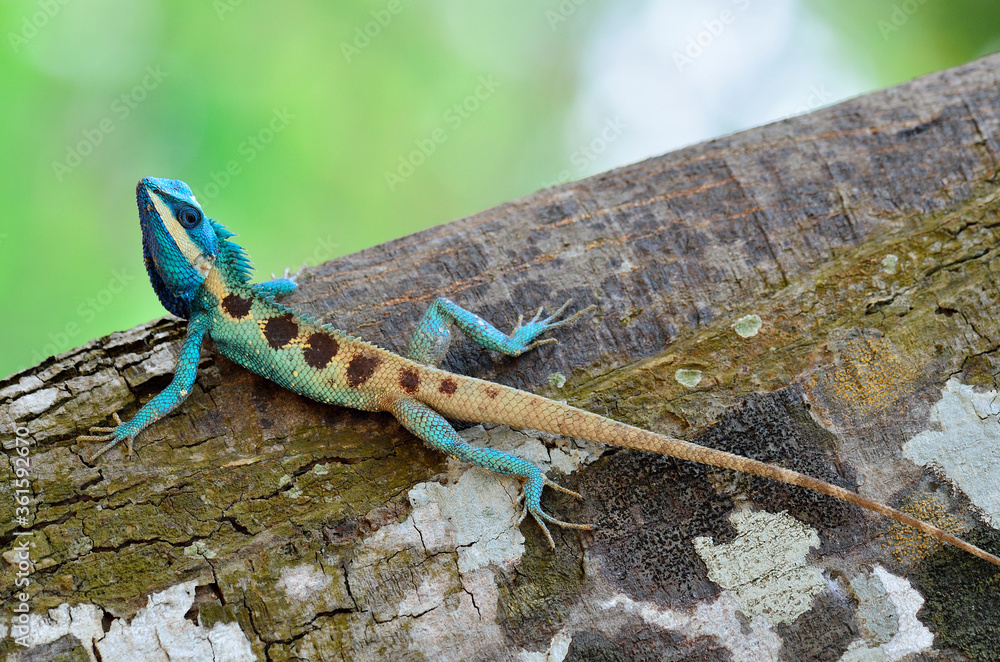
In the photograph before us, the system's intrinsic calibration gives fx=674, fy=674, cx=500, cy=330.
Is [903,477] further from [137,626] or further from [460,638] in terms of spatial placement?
[137,626]

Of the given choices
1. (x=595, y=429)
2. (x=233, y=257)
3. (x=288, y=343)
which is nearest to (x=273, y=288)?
(x=233, y=257)

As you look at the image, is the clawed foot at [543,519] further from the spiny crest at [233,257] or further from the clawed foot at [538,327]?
the spiny crest at [233,257]

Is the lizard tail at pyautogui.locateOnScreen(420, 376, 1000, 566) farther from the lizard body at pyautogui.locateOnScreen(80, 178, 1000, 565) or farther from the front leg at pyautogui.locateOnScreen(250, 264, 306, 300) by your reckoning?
the front leg at pyautogui.locateOnScreen(250, 264, 306, 300)

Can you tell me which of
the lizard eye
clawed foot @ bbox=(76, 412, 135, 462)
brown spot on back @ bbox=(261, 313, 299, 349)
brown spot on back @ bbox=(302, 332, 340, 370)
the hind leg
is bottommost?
the hind leg

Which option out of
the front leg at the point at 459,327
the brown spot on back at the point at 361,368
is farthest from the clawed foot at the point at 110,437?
the front leg at the point at 459,327

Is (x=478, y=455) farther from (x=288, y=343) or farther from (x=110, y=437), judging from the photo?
(x=110, y=437)

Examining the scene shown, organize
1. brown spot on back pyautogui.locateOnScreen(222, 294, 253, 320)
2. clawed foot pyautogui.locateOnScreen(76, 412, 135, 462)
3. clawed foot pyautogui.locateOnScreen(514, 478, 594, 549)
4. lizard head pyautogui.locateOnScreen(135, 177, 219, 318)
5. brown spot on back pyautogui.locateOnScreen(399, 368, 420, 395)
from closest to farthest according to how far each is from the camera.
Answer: clawed foot pyautogui.locateOnScreen(514, 478, 594, 549), clawed foot pyautogui.locateOnScreen(76, 412, 135, 462), brown spot on back pyautogui.locateOnScreen(399, 368, 420, 395), brown spot on back pyautogui.locateOnScreen(222, 294, 253, 320), lizard head pyautogui.locateOnScreen(135, 177, 219, 318)

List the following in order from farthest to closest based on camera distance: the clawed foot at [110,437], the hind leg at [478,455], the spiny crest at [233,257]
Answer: the spiny crest at [233,257], the clawed foot at [110,437], the hind leg at [478,455]

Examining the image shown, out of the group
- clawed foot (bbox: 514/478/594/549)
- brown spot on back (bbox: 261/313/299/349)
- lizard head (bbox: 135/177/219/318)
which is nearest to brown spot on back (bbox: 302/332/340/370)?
brown spot on back (bbox: 261/313/299/349)
